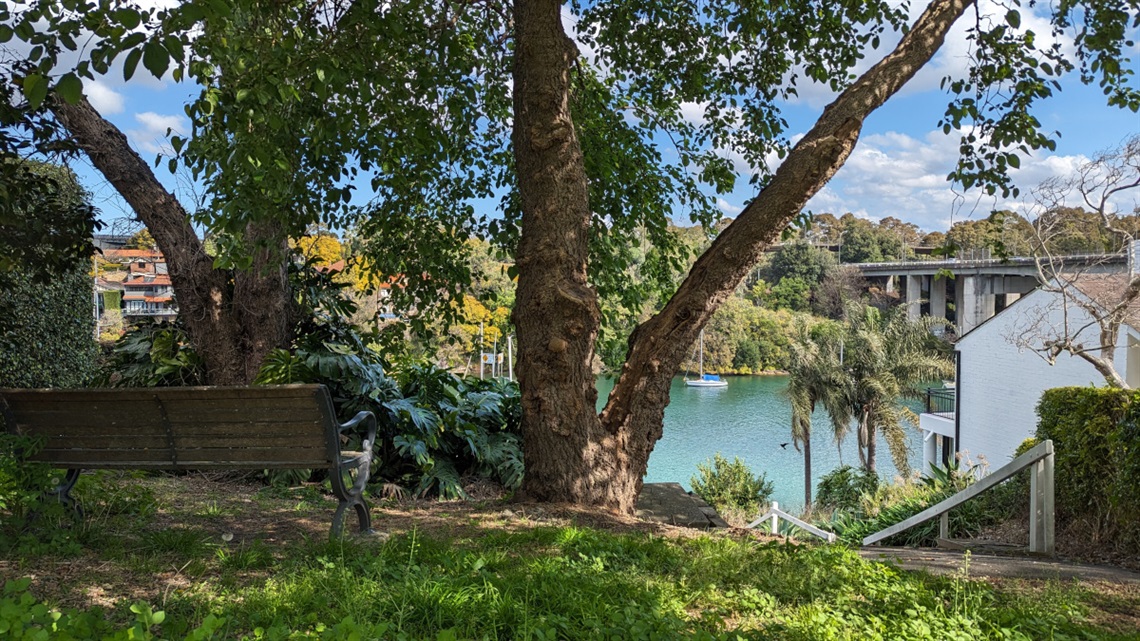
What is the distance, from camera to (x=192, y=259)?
23.7ft

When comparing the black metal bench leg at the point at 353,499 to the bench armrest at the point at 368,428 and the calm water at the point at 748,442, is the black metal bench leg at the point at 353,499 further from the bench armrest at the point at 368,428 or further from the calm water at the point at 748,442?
the calm water at the point at 748,442

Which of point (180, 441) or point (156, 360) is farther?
point (156, 360)

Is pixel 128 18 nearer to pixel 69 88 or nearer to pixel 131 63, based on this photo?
pixel 131 63

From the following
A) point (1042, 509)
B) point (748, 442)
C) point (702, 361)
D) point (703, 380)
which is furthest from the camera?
point (702, 361)

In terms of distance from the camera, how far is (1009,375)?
79.5 feet

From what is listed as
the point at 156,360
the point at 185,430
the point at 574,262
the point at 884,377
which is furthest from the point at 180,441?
the point at 884,377

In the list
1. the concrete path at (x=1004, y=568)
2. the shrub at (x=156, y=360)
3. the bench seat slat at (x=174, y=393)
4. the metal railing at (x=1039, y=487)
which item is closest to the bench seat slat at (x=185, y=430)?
the bench seat slat at (x=174, y=393)

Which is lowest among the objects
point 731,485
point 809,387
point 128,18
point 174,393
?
point 731,485

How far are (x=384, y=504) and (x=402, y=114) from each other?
3009 millimetres

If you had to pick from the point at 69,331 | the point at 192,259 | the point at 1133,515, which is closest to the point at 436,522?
the point at 192,259

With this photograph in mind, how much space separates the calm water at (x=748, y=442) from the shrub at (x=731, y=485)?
76cm

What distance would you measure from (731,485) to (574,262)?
2163cm

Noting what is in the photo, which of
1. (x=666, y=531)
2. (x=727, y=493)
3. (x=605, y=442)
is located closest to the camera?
(x=666, y=531)

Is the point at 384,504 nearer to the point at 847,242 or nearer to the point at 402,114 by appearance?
the point at 402,114
